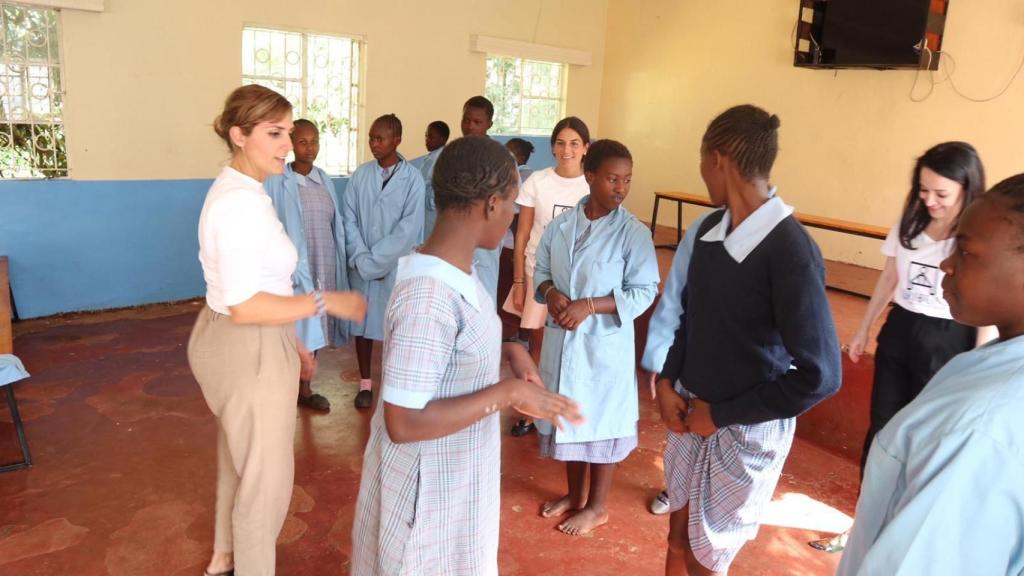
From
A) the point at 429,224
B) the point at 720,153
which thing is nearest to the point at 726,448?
the point at 720,153

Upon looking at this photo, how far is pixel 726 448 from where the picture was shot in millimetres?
1753

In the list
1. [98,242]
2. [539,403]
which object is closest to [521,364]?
[539,403]

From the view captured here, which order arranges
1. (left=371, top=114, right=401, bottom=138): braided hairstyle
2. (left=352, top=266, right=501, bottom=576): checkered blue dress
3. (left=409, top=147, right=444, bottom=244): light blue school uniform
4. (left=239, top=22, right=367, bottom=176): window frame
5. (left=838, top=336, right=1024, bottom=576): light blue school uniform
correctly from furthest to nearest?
(left=239, top=22, right=367, bottom=176): window frame, (left=409, top=147, right=444, bottom=244): light blue school uniform, (left=371, top=114, right=401, bottom=138): braided hairstyle, (left=352, top=266, right=501, bottom=576): checkered blue dress, (left=838, top=336, right=1024, bottom=576): light blue school uniform

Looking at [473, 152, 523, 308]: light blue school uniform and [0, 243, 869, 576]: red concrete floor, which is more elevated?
[473, 152, 523, 308]: light blue school uniform

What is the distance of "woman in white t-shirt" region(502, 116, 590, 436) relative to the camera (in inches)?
134

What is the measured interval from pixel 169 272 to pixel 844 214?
20.2 feet

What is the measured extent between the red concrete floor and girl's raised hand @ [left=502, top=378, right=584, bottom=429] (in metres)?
1.40

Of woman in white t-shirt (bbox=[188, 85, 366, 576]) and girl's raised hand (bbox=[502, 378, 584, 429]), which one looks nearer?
girl's raised hand (bbox=[502, 378, 584, 429])

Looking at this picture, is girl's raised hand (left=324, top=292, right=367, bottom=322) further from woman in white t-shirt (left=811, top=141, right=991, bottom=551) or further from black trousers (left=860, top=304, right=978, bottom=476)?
black trousers (left=860, top=304, right=978, bottom=476)

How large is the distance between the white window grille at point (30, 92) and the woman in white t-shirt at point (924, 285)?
17.6 feet

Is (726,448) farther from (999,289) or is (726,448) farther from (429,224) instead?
(429,224)

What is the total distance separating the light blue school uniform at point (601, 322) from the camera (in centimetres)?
251

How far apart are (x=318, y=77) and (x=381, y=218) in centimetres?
325

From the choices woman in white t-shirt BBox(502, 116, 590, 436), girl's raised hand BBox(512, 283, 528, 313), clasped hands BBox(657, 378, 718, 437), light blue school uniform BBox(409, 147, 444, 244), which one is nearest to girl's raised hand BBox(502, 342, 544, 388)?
clasped hands BBox(657, 378, 718, 437)
